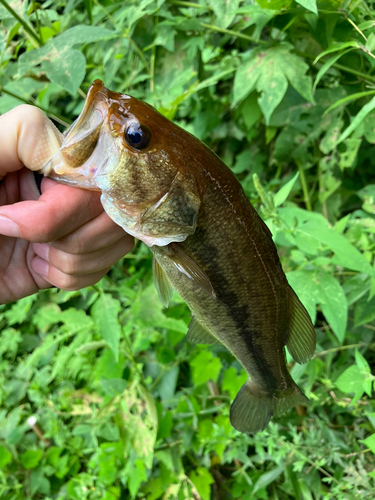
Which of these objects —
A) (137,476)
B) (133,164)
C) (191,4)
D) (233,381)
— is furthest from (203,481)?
(191,4)

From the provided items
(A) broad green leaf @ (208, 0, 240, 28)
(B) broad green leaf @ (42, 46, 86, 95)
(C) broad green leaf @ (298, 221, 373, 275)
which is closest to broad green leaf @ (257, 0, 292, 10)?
(A) broad green leaf @ (208, 0, 240, 28)

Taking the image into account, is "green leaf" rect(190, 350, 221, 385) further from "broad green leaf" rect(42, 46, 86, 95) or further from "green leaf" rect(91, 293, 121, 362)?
"broad green leaf" rect(42, 46, 86, 95)

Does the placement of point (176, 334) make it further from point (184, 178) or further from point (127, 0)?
point (127, 0)

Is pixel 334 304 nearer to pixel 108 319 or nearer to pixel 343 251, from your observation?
pixel 343 251

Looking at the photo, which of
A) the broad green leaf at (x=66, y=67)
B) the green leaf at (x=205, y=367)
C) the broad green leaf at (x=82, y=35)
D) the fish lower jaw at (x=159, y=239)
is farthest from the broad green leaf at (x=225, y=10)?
the green leaf at (x=205, y=367)

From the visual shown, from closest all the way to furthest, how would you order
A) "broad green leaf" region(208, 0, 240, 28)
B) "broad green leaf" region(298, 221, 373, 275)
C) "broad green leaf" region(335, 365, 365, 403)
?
1. "broad green leaf" region(298, 221, 373, 275)
2. "broad green leaf" region(335, 365, 365, 403)
3. "broad green leaf" region(208, 0, 240, 28)
